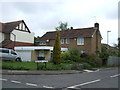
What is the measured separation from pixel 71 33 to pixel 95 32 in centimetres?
544

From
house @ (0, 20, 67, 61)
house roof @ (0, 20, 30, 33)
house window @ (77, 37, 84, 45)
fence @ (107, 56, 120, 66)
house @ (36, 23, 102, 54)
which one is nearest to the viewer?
fence @ (107, 56, 120, 66)

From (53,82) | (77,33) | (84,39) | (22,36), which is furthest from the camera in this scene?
(22,36)

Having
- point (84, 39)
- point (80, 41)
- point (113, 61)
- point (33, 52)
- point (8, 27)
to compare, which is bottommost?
point (113, 61)

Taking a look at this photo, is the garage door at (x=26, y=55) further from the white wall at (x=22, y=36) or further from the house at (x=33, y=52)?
the white wall at (x=22, y=36)

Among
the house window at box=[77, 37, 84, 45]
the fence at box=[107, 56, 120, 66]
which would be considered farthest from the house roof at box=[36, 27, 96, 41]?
the fence at box=[107, 56, 120, 66]

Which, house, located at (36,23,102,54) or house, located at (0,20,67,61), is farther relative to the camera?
house, located at (36,23,102,54)

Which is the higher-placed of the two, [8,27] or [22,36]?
[8,27]

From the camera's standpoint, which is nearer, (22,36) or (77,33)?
(77,33)

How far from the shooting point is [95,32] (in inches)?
1602

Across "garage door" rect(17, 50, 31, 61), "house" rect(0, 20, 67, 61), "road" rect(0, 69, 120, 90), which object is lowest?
"road" rect(0, 69, 120, 90)

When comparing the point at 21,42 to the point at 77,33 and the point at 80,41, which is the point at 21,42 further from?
the point at 80,41

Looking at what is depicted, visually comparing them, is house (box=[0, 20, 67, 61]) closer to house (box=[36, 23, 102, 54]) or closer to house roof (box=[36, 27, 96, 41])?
house (box=[36, 23, 102, 54])

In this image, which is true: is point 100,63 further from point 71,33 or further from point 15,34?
point 15,34

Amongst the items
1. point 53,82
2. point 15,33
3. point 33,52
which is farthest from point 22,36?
point 53,82
